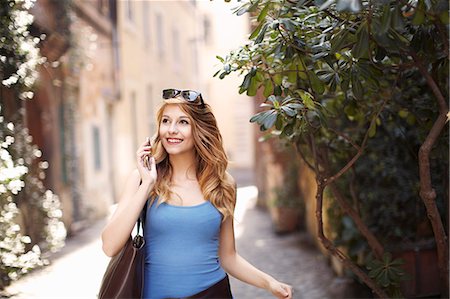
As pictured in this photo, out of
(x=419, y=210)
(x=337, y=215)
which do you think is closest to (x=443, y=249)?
(x=419, y=210)

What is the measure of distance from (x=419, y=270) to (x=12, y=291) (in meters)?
3.47

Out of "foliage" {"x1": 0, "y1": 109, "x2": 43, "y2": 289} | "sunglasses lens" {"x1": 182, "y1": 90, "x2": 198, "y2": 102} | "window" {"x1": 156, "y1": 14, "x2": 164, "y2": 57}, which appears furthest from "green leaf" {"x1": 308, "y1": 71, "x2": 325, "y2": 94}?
"window" {"x1": 156, "y1": 14, "x2": 164, "y2": 57}

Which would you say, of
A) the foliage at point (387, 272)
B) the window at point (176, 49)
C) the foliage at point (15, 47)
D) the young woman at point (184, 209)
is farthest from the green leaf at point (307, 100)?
the window at point (176, 49)

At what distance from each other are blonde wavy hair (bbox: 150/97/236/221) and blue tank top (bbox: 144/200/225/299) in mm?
101

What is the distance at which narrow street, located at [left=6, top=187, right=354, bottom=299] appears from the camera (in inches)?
202

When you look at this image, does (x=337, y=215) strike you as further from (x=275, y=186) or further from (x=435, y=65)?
(x=275, y=186)

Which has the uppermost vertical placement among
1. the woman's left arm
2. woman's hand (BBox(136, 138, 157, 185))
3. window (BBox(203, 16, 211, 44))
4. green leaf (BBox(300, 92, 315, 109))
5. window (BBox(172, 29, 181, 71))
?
window (BBox(203, 16, 211, 44))

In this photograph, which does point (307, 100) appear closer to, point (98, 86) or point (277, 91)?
point (277, 91)

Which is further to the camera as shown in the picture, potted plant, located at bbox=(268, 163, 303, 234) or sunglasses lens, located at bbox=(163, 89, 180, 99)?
potted plant, located at bbox=(268, 163, 303, 234)

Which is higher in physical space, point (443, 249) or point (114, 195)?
point (443, 249)

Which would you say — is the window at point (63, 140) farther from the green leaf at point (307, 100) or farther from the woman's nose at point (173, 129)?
the woman's nose at point (173, 129)

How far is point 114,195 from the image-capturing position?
1435 cm

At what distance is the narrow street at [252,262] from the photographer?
5.14 meters

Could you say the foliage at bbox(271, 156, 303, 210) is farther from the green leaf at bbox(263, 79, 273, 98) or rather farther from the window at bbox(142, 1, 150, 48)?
the window at bbox(142, 1, 150, 48)
